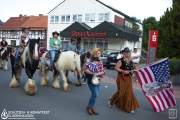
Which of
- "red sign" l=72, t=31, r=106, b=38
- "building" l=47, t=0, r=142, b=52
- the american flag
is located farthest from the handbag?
"red sign" l=72, t=31, r=106, b=38

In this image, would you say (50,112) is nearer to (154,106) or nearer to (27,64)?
(27,64)

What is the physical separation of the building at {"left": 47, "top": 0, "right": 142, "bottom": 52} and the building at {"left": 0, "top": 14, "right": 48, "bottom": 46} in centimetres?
649

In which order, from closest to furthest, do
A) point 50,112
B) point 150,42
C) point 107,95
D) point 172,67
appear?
1. point 50,112
2. point 107,95
3. point 150,42
4. point 172,67

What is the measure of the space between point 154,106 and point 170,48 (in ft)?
52.0

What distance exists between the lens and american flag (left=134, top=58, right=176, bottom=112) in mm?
6164

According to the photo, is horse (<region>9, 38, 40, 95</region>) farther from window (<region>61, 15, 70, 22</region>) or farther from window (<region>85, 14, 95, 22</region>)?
window (<region>61, 15, 70, 22</region>)

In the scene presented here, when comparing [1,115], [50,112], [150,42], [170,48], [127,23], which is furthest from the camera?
[127,23]

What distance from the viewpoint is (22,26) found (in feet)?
157

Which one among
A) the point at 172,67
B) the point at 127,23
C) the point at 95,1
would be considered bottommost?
the point at 172,67

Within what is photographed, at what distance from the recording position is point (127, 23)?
4225 centimetres

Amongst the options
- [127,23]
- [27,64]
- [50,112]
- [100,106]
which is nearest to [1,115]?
[50,112]

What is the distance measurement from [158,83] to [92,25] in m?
31.1

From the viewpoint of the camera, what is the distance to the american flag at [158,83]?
20.2ft

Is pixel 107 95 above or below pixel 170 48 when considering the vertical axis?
below
